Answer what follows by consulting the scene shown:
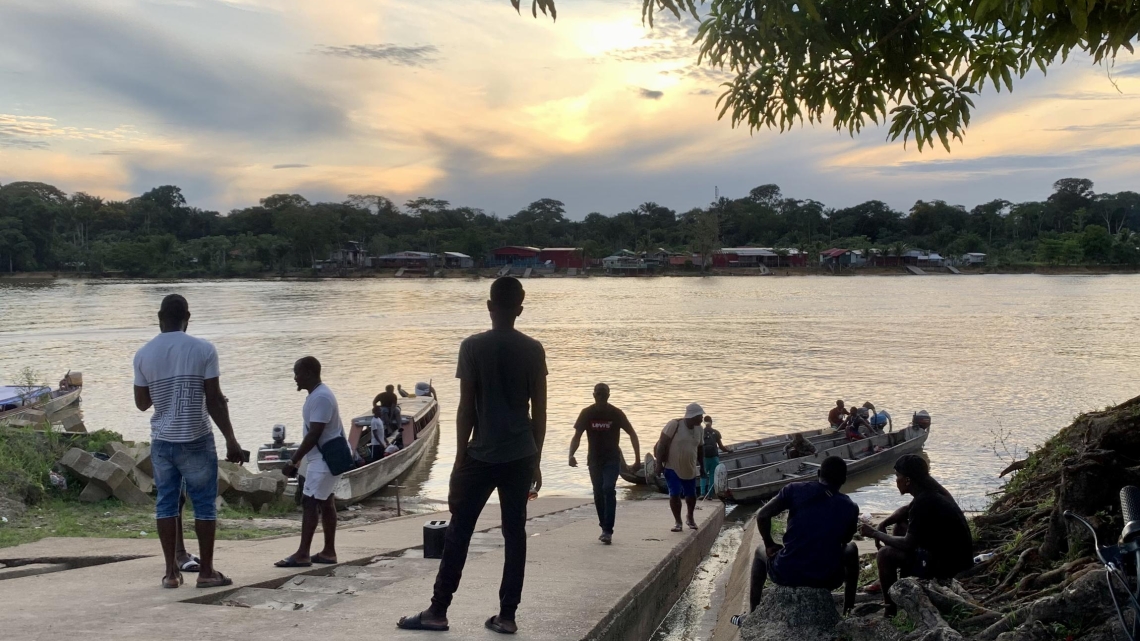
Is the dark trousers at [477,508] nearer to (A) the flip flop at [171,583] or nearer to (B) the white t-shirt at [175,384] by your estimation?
(B) the white t-shirt at [175,384]

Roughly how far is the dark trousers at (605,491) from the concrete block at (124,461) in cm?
631

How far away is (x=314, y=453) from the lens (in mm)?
6371

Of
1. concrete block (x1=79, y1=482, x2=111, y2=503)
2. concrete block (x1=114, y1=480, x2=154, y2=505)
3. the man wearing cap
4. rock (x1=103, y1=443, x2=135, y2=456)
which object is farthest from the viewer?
rock (x1=103, y1=443, x2=135, y2=456)

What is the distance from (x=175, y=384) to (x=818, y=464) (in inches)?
577

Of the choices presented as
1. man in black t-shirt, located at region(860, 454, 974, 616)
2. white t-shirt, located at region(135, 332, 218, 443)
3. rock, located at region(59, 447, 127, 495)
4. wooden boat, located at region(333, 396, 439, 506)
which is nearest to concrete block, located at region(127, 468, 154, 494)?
rock, located at region(59, 447, 127, 495)

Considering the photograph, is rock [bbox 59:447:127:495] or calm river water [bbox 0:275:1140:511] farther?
calm river water [bbox 0:275:1140:511]

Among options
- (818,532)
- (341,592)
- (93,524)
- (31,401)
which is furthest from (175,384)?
(31,401)

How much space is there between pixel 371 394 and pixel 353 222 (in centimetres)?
11845

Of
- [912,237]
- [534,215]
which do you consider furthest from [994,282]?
[534,215]

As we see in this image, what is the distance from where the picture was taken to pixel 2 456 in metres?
10.4

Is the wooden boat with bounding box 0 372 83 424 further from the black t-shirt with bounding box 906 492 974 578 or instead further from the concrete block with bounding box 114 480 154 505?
the black t-shirt with bounding box 906 492 974 578

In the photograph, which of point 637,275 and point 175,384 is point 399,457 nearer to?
point 175,384

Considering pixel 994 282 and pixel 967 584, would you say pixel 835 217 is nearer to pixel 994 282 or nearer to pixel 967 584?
pixel 994 282

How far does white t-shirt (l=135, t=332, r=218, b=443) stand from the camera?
5363 millimetres
